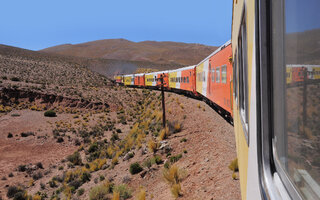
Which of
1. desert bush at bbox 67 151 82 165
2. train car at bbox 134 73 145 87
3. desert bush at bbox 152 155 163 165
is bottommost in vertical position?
desert bush at bbox 67 151 82 165

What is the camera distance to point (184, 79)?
28.5 m

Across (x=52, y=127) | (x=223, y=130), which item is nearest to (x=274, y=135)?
(x=223, y=130)

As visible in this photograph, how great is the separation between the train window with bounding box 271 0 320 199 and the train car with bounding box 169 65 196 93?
75.7 feet

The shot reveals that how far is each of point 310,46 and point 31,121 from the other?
127ft

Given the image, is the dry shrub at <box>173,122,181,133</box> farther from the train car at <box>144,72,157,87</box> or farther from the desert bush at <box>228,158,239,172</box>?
the train car at <box>144,72,157,87</box>

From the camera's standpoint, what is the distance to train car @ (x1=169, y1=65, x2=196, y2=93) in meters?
24.9

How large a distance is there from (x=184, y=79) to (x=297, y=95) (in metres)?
27.6

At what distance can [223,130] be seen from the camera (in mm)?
13273

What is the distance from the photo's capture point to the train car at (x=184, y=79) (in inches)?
982

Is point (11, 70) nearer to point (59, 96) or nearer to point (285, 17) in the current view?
point (59, 96)

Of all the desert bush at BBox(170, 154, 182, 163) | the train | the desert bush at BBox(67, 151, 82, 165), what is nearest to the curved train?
the train

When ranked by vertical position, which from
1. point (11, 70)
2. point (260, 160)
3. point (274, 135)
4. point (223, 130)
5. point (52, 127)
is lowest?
point (52, 127)

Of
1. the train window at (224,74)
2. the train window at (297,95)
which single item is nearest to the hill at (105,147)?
the train window at (224,74)

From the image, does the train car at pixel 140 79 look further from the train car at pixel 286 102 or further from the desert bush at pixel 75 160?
the train car at pixel 286 102
